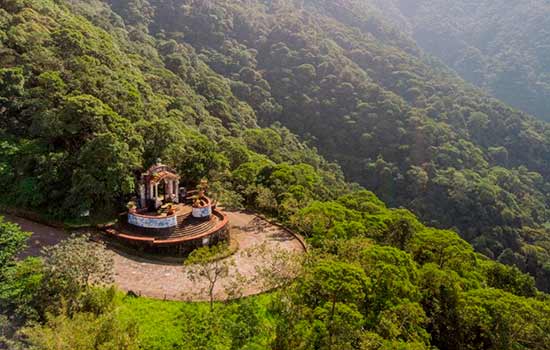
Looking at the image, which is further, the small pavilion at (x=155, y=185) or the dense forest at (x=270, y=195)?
the small pavilion at (x=155, y=185)

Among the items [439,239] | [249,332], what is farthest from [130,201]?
[439,239]

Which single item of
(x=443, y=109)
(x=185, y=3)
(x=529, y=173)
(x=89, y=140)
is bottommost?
(x=529, y=173)

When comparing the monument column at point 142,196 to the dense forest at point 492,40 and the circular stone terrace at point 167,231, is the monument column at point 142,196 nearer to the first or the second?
the circular stone terrace at point 167,231

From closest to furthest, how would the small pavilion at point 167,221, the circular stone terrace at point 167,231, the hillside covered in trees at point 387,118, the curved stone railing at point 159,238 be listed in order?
the curved stone railing at point 159,238
the circular stone terrace at point 167,231
the small pavilion at point 167,221
the hillside covered in trees at point 387,118

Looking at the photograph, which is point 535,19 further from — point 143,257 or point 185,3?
point 143,257

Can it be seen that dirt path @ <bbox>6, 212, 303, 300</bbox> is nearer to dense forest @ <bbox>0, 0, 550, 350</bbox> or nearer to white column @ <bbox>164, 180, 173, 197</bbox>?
dense forest @ <bbox>0, 0, 550, 350</bbox>

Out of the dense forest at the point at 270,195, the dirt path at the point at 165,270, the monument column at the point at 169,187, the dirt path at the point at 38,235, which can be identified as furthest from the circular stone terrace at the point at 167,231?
the dirt path at the point at 38,235
